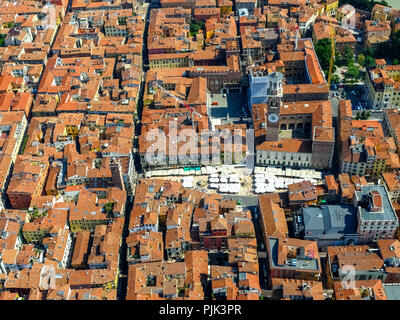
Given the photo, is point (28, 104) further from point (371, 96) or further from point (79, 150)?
point (371, 96)

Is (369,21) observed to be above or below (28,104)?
above

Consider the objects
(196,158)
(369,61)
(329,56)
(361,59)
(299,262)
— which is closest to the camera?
(299,262)

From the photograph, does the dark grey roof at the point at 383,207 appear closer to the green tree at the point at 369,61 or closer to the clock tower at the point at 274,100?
the clock tower at the point at 274,100

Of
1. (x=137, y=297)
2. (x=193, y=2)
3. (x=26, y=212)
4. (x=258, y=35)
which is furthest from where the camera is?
(x=193, y=2)

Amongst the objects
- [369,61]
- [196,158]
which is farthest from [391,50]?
[196,158]

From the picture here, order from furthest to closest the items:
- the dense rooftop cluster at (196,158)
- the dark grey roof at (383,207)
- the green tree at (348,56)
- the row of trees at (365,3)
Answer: the row of trees at (365,3) < the green tree at (348,56) < the dark grey roof at (383,207) < the dense rooftop cluster at (196,158)

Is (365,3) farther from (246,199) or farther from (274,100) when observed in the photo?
(246,199)

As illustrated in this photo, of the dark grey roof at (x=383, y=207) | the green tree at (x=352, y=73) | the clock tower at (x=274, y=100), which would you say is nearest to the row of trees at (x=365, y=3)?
the green tree at (x=352, y=73)

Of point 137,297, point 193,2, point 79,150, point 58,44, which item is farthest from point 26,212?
point 193,2
